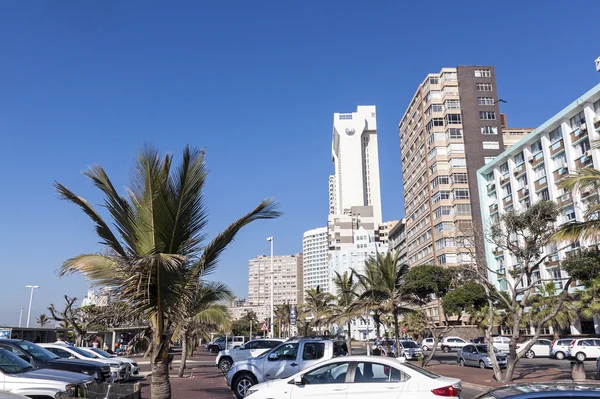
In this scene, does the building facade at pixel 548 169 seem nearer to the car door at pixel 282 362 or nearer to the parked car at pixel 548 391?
the car door at pixel 282 362

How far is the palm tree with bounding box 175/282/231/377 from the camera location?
9.37 m

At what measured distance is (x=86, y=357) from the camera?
18141mm

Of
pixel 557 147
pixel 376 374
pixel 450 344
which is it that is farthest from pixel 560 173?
pixel 376 374

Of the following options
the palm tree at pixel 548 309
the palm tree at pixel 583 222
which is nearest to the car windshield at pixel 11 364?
the palm tree at pixel 583 222

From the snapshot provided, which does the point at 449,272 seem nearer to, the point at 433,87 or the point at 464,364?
the point at 464,364

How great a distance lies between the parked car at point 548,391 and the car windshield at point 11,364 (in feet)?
27.4

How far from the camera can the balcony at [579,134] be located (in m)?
47.6

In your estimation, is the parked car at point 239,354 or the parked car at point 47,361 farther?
the parked car at point 239,354

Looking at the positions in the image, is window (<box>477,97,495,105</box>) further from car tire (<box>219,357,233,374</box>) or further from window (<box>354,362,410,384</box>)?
window (<box>354,362,410,384</box>)

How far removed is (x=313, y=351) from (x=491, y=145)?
6834 cm

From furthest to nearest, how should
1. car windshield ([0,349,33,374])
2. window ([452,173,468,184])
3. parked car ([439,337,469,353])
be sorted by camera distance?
window ([452,173,468,184]), parked car ([439,337,469,353]), car windshield ([0,349,33,374])

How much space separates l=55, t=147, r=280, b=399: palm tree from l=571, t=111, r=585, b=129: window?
164 ft

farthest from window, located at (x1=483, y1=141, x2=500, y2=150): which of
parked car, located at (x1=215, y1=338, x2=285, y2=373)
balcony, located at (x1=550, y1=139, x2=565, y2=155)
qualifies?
parked car, located at (x1=215, y1=338, x2=285, y2=373)

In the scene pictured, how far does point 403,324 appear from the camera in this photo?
71.0m
